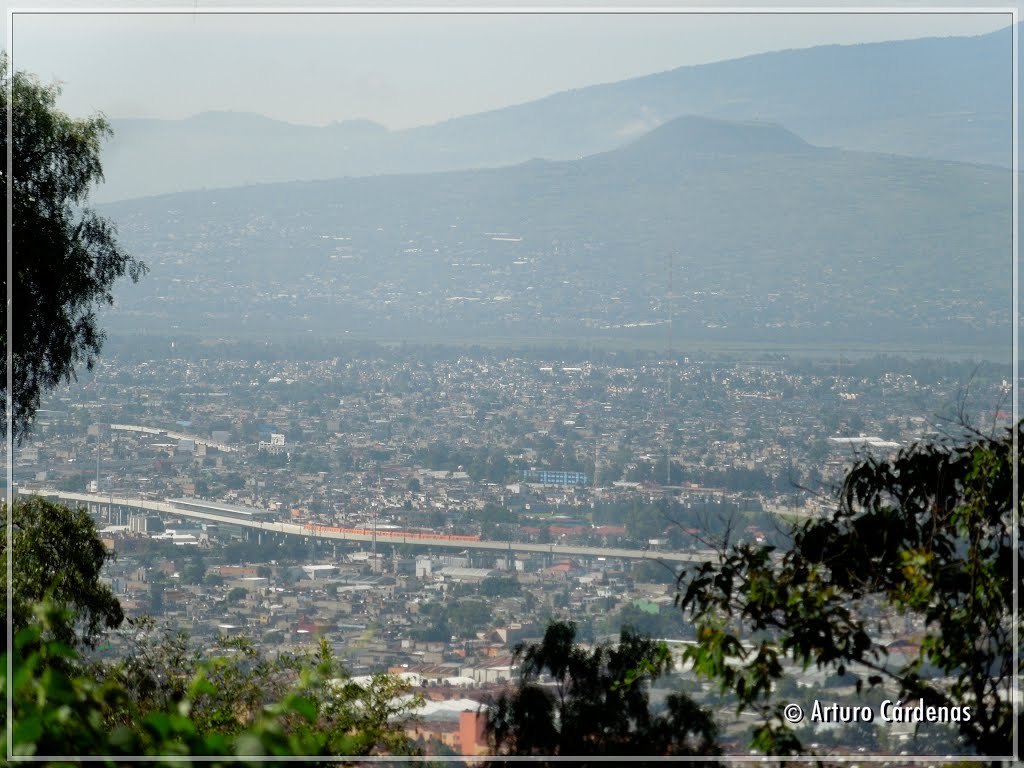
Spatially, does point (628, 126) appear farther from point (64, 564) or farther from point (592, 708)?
point (64, 564)

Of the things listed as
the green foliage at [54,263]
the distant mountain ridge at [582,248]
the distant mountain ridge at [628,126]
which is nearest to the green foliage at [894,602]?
the distant mountain ridge at [582,248]

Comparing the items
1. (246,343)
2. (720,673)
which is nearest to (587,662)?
(720,673)

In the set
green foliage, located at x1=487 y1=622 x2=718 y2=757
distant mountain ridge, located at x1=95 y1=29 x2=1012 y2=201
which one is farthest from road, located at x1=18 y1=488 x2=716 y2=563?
distant mountain ridge, located at x1=95 y1=29 x2=1012 y2=201

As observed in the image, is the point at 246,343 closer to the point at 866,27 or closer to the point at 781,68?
the point at 781,68

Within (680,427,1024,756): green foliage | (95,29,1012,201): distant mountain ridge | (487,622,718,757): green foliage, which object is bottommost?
(487,622,718,757): green foliage

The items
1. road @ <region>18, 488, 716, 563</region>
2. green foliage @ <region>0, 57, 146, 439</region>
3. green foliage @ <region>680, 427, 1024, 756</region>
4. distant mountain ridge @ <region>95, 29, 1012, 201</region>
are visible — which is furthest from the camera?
green foliage @ <region>0, 57, 146, 439</region>

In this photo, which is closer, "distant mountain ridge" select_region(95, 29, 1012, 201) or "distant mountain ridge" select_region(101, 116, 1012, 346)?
"distant mountain ridge" select_region(95, 29, 1012, 201)

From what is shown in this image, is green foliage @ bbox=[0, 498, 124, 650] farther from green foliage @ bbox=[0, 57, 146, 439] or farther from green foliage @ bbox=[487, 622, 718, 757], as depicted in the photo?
green foliage @ bbox=[487, 622, 718, 757]
